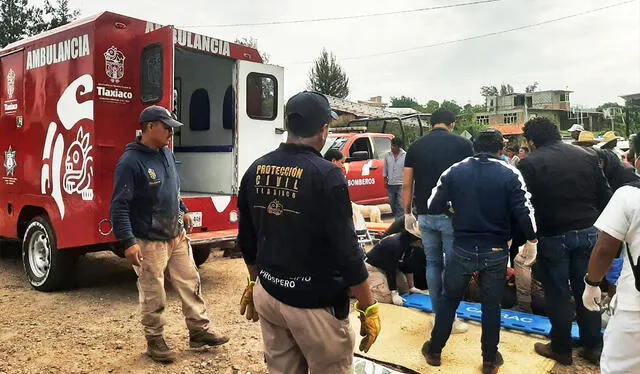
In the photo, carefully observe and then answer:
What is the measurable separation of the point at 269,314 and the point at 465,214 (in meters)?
1.82

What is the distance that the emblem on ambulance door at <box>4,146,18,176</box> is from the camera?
6.11 metres

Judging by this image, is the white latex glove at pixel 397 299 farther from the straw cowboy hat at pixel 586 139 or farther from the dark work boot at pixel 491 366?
the straw cowboy hat at pixel 586 139

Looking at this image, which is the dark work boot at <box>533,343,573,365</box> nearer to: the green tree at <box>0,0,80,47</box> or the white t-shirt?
the white t-shirt

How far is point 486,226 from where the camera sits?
354 centimetres

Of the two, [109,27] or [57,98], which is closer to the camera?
[109,27]

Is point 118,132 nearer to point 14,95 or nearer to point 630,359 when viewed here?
point 14,95

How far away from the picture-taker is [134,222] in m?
3.78

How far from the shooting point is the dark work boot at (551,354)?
3.83m

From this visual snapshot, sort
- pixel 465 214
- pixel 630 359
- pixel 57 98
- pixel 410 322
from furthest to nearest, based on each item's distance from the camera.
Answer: pixel 57 98 < pixel 410 322 < pixel 465 214 < pixel 630 359

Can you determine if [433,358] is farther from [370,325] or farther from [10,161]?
[10,161]

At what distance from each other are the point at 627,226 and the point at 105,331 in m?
4.08

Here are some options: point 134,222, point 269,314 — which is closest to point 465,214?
point 269,314

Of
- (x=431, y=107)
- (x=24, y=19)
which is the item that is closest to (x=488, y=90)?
(x=431, y=107)

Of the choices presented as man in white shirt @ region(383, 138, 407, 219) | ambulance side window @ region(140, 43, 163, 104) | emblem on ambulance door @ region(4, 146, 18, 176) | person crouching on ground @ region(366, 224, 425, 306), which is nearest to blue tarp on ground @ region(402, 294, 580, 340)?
person crouching on ground @ region(366, 224, 425, 306)
